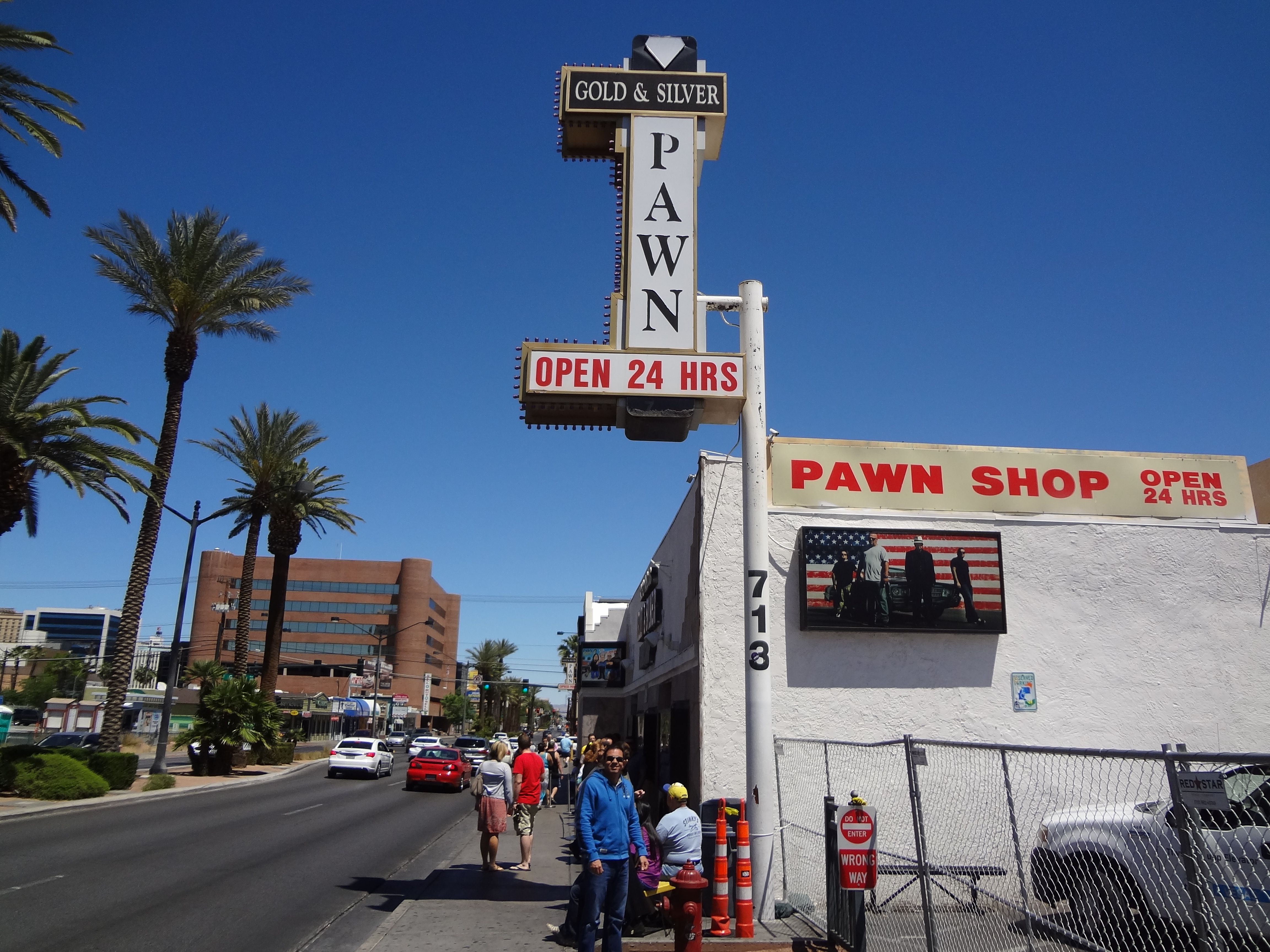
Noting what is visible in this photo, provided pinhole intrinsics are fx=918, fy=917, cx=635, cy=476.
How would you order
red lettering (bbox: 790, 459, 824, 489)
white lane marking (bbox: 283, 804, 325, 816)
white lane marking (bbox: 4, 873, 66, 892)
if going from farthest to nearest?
white lane marking (bbox: 283, 804, 325, 816), red lettering (bbox: 790, 459, 824, 489), white lane marking (bbox: 4, 873, 66, 892)

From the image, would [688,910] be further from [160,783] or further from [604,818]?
[160,783]

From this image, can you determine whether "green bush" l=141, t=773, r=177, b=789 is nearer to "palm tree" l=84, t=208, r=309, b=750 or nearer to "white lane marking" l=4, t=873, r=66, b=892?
"palm tree" l=84, t=208, r=309, b=750

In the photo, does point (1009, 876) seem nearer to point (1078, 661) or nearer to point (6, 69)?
point (1078, 661)

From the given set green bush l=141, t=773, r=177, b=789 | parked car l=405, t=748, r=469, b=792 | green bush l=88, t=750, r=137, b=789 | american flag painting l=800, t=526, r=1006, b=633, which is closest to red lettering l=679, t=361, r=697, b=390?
american flag painting l=800, t=526, r=1006, b=633

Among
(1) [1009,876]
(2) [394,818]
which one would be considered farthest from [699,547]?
(2) [394,818]

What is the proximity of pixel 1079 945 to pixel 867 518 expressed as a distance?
7092 millimetres

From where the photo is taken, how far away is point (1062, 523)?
12.7 m


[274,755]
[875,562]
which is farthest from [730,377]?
[274,755]

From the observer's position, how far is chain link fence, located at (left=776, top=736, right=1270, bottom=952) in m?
4.87

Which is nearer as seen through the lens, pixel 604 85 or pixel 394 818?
pixel 604 85

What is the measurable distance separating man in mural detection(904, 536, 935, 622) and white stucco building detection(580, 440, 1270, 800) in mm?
190

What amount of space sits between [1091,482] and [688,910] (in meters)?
8.75

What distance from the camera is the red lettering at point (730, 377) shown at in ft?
36.6

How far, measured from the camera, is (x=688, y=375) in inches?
441
